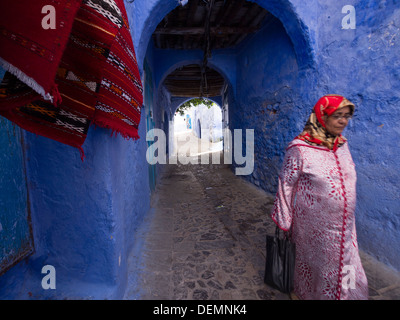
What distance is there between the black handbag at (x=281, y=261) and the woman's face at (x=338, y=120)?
0.95 metres

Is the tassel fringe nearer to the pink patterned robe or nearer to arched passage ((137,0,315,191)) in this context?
the pink patterned robe

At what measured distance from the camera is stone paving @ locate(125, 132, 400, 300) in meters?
1.96

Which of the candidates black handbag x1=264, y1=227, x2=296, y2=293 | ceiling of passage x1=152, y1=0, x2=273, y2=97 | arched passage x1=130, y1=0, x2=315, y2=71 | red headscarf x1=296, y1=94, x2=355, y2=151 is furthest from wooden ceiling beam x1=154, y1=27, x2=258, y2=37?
black handbag x1=264, y1=227, x2=296, y2=293

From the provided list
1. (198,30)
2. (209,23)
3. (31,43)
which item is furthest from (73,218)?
(198,30)

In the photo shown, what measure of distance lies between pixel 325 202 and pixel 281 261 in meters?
0.60

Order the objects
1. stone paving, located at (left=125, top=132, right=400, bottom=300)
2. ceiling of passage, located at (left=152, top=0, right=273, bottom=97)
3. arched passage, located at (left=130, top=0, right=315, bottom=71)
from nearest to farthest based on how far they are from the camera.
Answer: stone paving, located at (left=125, top=132, right=400, bottom=300), arched passage, located at (left=130, top=0, right=315, bottom=71), ceiling of passage, located at (left=152, top=0, right=273, bottom=97)

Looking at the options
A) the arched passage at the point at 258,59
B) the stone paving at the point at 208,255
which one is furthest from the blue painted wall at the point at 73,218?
the arched passage at the point at 258,59

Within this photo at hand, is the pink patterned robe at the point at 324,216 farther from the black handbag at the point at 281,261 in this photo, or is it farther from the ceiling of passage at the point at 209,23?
the ceiling of passage at the point at 209,23

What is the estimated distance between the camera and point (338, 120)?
1.57 meters

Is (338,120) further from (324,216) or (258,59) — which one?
(258,59)

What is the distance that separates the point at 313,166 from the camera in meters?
1.60

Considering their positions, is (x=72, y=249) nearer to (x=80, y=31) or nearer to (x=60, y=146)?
(x=60, y=146)

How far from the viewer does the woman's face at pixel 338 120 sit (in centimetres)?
156
